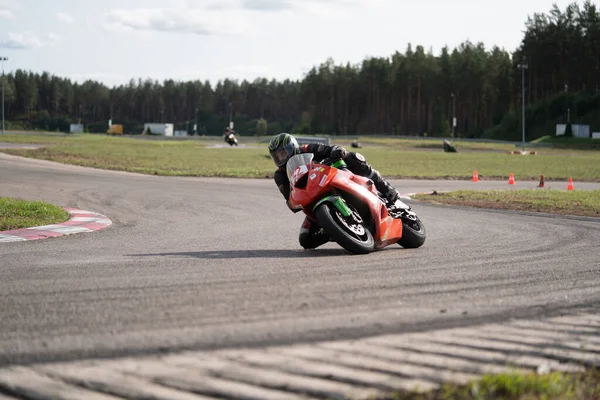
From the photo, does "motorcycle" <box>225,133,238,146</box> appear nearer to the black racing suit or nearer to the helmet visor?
the black racing suit

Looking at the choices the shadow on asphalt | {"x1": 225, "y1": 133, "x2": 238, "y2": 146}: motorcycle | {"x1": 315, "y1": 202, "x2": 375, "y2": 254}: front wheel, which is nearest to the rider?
the shadow on asphalt

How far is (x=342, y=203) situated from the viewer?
32.1 ft

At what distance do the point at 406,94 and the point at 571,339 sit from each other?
151 m

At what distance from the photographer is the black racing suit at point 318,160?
1041cm

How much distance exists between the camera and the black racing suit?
1041cm

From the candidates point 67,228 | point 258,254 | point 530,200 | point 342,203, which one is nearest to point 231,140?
point 530,200

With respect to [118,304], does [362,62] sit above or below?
above

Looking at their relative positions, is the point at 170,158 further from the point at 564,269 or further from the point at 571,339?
the point at 571,339

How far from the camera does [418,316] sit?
6.15 meters

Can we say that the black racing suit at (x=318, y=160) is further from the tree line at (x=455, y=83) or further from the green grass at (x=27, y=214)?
the tree line at (x=455, y=83)

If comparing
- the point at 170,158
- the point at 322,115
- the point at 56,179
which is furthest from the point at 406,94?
the point at 56,179

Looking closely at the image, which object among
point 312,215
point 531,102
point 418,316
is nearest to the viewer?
point 418,316

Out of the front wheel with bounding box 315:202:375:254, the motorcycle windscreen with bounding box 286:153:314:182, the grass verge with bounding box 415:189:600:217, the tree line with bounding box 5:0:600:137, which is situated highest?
the tree line with bounding box 5:0:600:137

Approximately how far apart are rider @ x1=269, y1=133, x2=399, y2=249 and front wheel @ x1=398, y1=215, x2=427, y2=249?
0.36 metres
